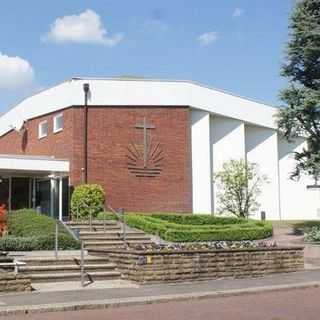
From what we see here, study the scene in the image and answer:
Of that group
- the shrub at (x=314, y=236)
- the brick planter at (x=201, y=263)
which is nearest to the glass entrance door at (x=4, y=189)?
the brick planter at (x=201, y=263)

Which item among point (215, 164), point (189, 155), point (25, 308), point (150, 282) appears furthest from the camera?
point (215, 164)

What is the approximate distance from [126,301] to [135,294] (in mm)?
1105

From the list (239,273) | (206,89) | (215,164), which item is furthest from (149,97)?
(239,273)

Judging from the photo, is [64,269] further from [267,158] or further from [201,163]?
[267,158]

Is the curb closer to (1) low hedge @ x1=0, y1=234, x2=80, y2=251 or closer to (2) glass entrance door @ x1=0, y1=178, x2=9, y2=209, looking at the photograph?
(1) low hedge @ x1=0, y1=234, x2=80, y2=251

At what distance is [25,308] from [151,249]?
560 cm

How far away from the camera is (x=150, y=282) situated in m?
15.9

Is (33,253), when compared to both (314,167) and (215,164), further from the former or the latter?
(215,164)

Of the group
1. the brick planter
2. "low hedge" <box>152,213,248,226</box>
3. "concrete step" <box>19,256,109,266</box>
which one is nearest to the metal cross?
"low hedge" <box>152,213,248,226</box>

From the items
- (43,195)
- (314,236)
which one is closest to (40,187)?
(43,195)

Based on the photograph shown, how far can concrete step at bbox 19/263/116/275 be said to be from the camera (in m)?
16.1

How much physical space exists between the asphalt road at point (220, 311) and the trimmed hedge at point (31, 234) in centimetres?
830

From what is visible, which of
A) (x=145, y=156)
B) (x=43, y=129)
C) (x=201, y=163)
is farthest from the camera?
(x=43, y=129)

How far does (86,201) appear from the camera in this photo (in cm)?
3042
